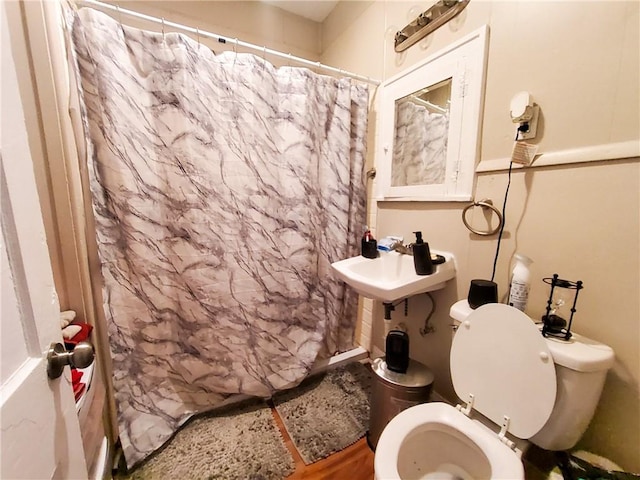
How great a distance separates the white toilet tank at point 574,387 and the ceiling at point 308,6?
233 cm

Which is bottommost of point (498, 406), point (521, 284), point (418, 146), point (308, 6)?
point (498, 406)

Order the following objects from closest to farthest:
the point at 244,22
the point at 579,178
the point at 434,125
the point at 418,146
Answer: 1. the point at 579,178
2. the point at 434,125
3. the point at 418,146
4. the point at 244,22

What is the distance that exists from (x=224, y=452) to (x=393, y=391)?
873mm

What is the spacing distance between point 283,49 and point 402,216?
1.53 metres

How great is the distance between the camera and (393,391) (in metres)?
1.21

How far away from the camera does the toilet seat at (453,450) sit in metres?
0.79

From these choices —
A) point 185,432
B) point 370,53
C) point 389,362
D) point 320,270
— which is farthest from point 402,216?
point 185,432

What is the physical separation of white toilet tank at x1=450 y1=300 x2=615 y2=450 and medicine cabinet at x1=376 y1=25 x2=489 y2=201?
668mm

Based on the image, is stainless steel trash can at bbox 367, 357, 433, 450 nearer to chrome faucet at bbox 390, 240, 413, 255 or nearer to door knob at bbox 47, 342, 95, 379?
chrome faucet at bbox 390, 240, 413, 255

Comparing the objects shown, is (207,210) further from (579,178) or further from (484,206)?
(579,178)

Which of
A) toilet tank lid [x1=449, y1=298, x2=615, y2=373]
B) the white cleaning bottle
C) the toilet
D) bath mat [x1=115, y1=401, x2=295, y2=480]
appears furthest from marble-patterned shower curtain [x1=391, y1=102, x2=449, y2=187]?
bath mat [x1=115, y1=401, x2=295, y2=480]

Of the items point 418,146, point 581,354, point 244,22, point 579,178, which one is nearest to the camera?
point 581,354

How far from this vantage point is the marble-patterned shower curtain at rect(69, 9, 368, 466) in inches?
43.4

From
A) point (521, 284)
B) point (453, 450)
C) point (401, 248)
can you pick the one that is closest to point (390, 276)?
point (401, 248)
